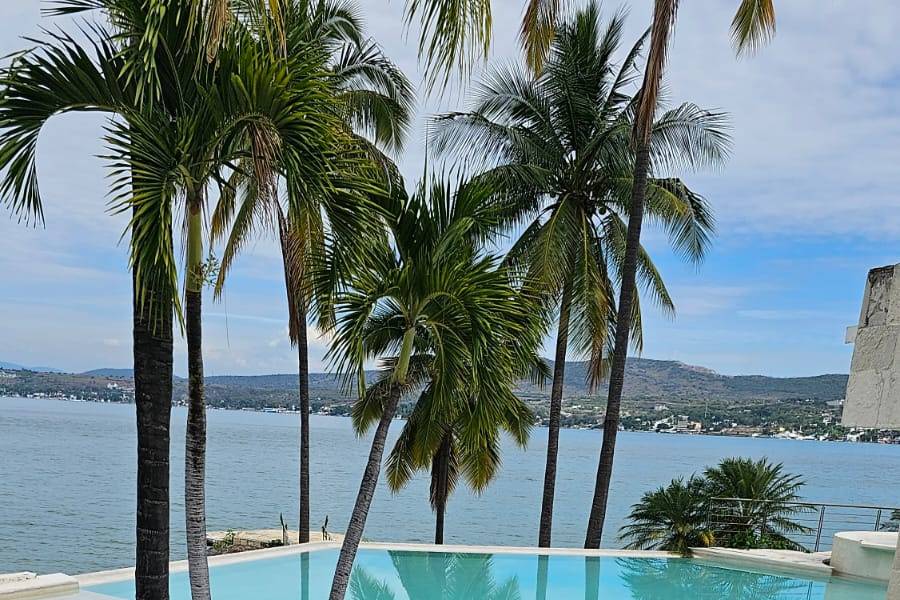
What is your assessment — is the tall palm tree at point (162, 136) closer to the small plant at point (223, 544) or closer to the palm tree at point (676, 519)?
the palm tree at point (676, 519)

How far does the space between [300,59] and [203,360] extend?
1.75 m

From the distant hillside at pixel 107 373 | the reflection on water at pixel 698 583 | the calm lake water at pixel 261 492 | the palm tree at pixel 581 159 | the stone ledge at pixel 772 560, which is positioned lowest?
the calm lake water at pixel 261 492

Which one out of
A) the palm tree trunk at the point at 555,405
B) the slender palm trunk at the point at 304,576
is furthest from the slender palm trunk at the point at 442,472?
the slender palm trunk at the point at 304,576

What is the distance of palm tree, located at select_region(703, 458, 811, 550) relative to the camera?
14.4 m

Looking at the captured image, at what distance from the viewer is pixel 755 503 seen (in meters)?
14.7

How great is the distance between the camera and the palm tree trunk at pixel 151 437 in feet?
16.7

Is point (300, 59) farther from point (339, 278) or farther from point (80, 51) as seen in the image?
point (339, 278)

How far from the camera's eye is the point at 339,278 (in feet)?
19.9

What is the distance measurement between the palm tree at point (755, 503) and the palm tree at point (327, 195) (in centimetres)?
647

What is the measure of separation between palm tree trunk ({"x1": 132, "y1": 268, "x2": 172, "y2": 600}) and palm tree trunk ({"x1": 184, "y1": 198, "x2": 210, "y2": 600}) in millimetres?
125

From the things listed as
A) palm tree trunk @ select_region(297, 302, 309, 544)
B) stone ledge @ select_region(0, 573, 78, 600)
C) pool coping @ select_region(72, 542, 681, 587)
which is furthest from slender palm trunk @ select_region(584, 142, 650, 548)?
stone ledge @ select_region(0, 573, 78, 600)

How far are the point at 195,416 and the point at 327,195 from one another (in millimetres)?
1433

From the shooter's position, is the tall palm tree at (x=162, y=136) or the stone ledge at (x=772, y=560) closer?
the tall palm tree at (x=162, y=136)

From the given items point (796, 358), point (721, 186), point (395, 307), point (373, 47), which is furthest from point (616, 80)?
point (796, 358)
